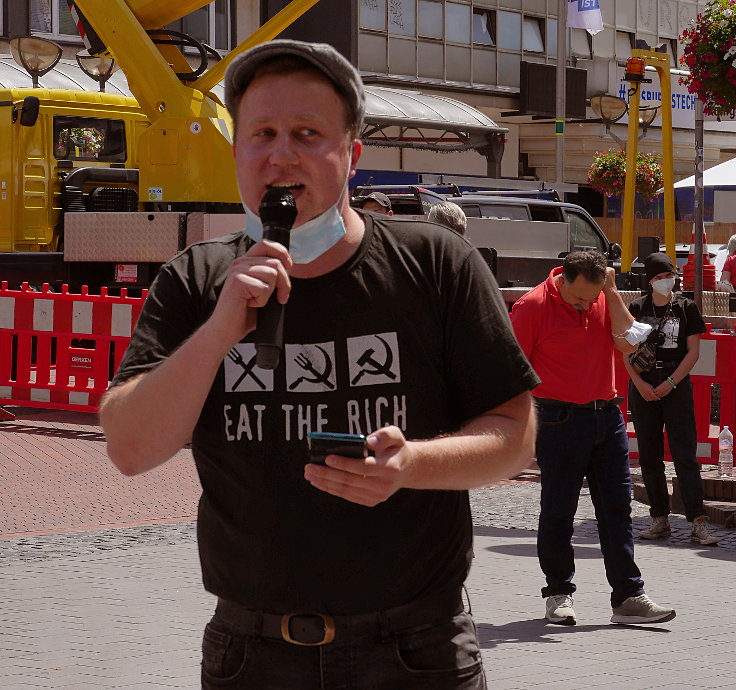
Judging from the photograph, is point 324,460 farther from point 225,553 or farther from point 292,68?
point 292,68

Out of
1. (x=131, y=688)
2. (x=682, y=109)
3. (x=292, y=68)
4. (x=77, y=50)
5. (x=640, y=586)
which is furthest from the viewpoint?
(x=682, y=109)

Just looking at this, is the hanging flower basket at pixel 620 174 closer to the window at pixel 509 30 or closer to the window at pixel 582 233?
the window at pixel 509 30

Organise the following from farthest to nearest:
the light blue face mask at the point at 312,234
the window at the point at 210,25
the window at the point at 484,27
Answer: the window at the point at 484,27, the window at the point at 210,25, the light blue face mask at the point at 312,234

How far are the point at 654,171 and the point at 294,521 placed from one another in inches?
1434

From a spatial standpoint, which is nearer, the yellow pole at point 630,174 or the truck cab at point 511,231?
the truck cab at point 511,231

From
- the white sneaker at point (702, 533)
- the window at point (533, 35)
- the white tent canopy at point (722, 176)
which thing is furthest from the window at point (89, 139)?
the window at point (533, 35)

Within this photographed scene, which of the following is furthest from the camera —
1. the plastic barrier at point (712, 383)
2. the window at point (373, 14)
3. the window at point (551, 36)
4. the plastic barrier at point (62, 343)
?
the window at point (551, 36)

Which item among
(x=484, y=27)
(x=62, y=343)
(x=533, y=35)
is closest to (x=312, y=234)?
(x=62, y=343)

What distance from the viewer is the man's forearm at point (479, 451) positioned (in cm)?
246

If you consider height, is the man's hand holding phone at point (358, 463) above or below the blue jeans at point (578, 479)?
above

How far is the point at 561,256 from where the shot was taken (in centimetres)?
1881

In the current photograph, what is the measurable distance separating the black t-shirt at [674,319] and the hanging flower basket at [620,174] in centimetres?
2882

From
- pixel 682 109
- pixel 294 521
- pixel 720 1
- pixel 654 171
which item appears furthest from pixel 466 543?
pixel 682 109

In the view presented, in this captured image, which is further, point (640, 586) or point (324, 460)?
point (640, 586)
